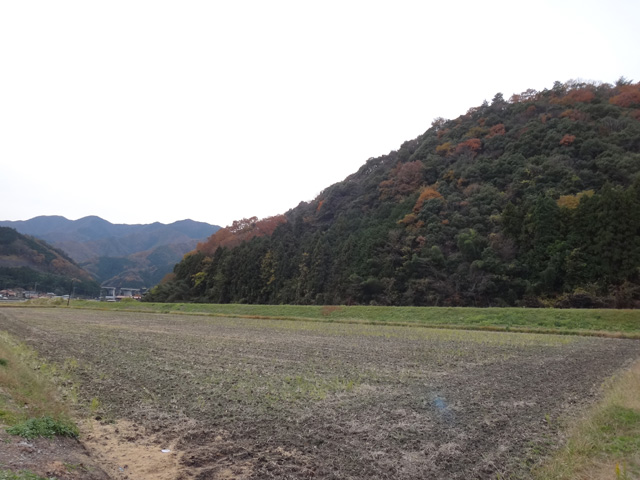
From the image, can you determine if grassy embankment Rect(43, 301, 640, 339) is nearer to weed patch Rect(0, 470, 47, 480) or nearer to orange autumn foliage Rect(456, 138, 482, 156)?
weed patch Rect(0, 470, 47, 480)

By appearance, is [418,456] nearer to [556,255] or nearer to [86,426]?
[86,426]

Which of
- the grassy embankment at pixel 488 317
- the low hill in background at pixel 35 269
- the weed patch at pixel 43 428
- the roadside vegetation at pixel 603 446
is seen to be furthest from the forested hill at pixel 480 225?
the low hill in background at pixel 35 269

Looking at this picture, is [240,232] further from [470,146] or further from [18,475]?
[18,475]

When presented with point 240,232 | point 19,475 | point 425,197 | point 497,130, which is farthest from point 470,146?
point 19,475

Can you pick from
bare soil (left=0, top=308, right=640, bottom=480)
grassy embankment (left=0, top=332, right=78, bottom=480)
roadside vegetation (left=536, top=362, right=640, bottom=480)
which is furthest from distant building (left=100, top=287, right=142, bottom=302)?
roadside vegetation (left=536, top=362, right=640, bottom=480)

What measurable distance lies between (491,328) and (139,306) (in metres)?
46.5

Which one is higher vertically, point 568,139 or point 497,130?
point 497,130

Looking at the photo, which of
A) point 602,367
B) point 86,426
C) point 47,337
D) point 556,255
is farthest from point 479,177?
point 86,426

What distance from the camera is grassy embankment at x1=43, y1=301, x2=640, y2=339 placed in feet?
75.0

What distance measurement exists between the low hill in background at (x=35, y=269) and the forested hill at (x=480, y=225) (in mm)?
65203

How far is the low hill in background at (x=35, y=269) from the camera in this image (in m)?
106

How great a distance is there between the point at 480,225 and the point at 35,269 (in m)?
131

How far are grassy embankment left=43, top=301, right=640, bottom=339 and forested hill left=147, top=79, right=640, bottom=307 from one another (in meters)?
6.66

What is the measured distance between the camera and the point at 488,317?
27125 millimetres
